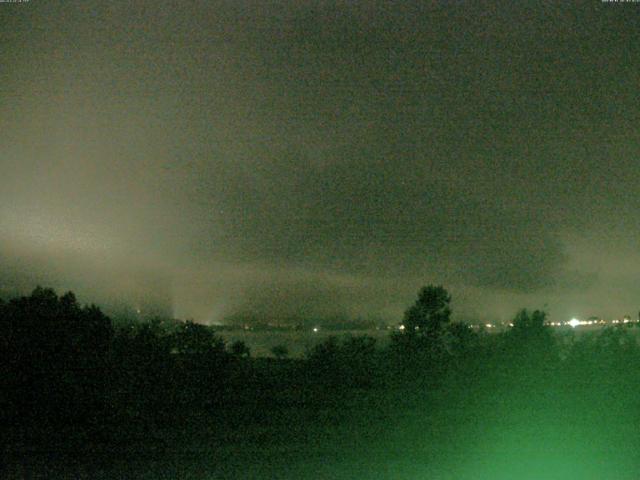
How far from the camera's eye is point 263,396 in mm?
16453

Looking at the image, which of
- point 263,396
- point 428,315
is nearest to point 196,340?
point 263,396

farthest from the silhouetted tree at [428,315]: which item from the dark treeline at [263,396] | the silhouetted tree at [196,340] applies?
the silhouetted tree at [196,340]

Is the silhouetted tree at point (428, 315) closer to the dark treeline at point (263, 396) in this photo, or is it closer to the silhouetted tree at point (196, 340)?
the dark treeline at point (263, 396)

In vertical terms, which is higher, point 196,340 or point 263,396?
point 196,340

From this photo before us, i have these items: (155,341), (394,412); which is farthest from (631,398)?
(155,341)

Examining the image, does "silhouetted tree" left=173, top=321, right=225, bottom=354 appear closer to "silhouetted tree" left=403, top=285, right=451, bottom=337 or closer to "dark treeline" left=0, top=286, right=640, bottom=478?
"dark treeline" left=0, top=286, right=640, bottom=478

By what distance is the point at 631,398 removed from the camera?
15.6 m

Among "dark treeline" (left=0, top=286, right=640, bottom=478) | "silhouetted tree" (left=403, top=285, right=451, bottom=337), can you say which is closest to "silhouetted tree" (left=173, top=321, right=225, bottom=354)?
"dark treeline" (left=0, top=286, right=640, bottom=478)

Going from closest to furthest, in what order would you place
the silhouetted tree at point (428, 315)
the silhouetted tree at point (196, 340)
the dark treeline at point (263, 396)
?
1. the dark treeline at point (263, 396)
2. the silhouetted tree at point (196, 340)
3. the silhouetted tree at point (428, 315)

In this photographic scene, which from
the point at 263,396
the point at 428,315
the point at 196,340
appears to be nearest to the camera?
the point at 263,396

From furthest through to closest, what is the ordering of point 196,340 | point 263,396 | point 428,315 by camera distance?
point 428,315 < point 196,340 < point 263,396

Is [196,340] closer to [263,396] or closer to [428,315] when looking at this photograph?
[263,396]

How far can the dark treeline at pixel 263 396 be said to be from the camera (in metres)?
11.9

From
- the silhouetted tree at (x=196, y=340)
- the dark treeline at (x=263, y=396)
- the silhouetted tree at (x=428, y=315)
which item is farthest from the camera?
the silhouetted tree at (x=428, y=315)
